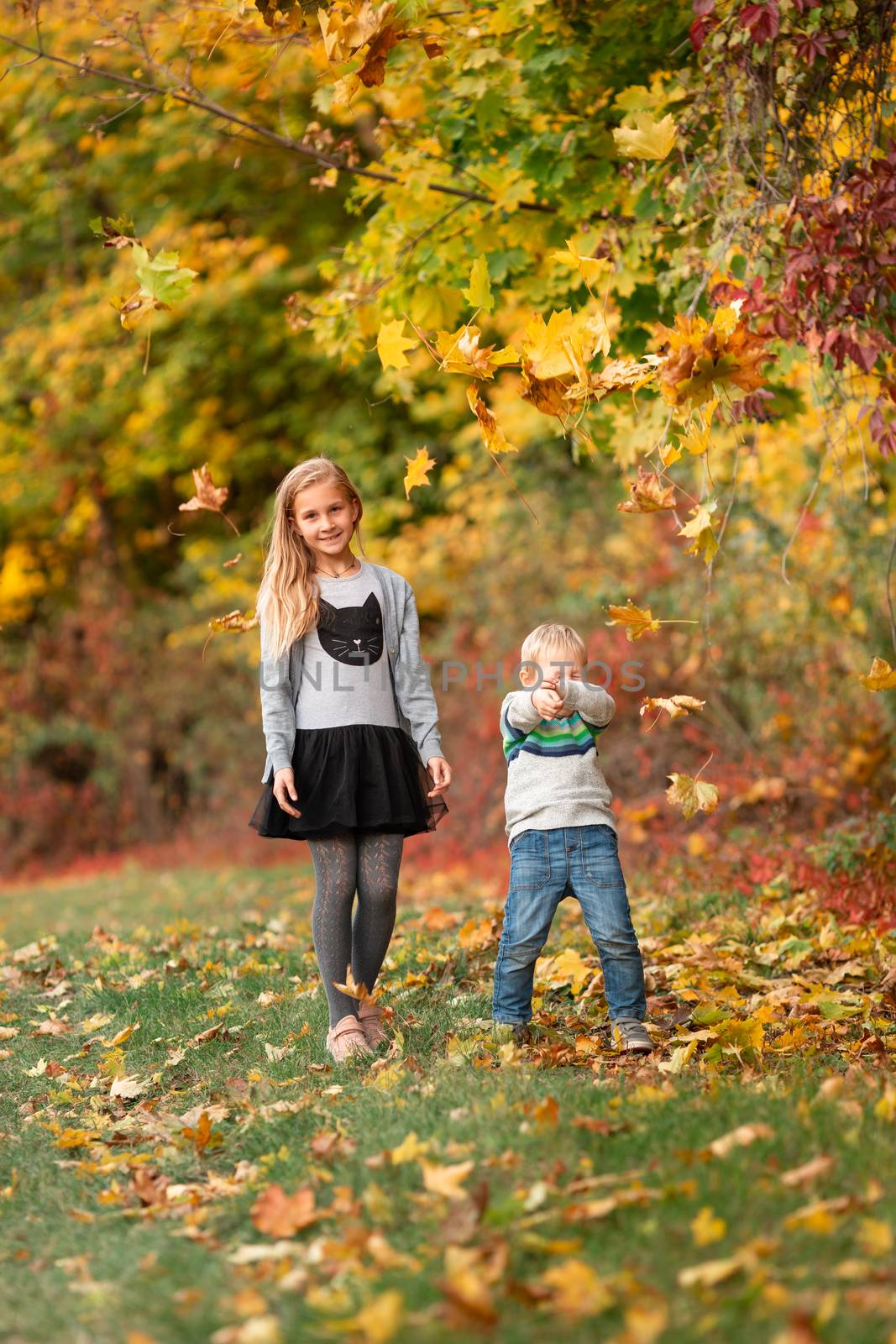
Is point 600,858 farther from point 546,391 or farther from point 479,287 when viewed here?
point 479,287

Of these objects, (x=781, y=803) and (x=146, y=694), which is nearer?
(x=781, y=803)

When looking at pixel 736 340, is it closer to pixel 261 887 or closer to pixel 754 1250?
pixel 754 1250

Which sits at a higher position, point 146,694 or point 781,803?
point 146,694

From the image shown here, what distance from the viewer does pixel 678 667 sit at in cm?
903

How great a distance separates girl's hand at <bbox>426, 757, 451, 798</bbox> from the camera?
4.10 m

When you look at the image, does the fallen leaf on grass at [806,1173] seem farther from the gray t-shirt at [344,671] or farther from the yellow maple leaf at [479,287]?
the yellow maple leaf at [479,287]

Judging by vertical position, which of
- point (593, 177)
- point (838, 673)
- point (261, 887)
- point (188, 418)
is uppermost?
point (188, 418)

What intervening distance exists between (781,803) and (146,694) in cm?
874

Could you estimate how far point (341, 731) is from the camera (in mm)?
4078

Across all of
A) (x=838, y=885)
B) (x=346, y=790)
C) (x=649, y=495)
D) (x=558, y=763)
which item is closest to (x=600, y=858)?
(x=558, y=763)

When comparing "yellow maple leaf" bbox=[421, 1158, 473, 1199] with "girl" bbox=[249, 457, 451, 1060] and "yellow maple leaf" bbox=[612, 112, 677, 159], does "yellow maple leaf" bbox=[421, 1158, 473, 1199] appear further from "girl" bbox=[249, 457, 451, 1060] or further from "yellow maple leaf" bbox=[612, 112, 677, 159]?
"yellow maple leaf" bbox=[612, 112, 677, 159]

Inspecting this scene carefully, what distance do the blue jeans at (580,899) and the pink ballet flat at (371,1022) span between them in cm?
48

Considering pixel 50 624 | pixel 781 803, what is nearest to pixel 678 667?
pixel 781 803

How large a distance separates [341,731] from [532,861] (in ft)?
2.29
